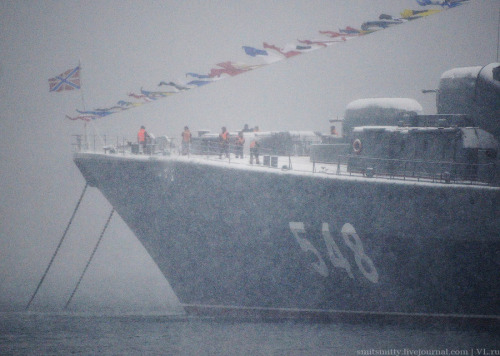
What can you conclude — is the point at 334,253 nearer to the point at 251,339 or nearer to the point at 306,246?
the point at 306,246

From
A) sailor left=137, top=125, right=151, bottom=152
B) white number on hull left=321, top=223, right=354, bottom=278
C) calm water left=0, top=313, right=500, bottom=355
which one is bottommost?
calm water left=0, top=313, right=500, bottom=355

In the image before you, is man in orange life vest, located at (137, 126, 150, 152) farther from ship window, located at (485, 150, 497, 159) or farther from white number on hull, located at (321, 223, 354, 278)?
ship window, located at (485, 150, 497, 159)

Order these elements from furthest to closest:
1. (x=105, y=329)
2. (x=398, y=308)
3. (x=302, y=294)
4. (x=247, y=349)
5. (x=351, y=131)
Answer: (x=351, y=131), (x=105, y=329), (x=302, y=294), (x=398, y=308), (x=247, y=349)

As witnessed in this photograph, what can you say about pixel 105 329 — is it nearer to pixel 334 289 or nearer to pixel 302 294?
pixel 302 294

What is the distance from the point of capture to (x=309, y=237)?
1514cm

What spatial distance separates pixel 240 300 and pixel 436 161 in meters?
8.07

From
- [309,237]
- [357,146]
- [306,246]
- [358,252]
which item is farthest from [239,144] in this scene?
[358,252]

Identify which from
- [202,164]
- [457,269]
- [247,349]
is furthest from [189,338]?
[457,269]

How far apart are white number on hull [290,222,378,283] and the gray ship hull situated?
0.03m

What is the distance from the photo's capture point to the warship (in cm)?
1398

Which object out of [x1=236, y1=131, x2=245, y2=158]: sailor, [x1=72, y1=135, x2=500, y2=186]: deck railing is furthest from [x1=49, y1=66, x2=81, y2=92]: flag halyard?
[x1=236, y1=131, x2=245, y2=158]: sailor

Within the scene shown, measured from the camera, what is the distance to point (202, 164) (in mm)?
15891

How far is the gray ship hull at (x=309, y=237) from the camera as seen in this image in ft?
45.6

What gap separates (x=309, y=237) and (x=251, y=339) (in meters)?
3.64
